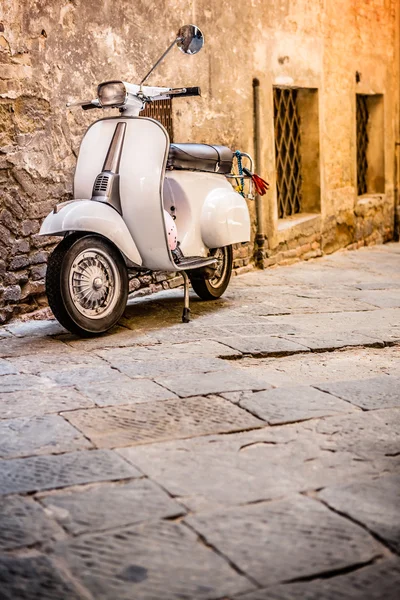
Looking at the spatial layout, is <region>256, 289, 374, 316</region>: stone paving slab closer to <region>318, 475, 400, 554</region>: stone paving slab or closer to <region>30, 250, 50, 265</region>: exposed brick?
<region>30, 250, 50, 265</region>: exposed brick

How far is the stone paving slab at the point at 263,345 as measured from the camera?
474 cm

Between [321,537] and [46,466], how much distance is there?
1025mm

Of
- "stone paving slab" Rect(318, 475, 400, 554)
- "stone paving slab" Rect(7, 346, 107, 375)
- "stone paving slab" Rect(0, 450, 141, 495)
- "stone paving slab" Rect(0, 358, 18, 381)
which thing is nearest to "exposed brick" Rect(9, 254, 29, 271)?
"stone paving slab" Rect(7, 346, 107, 375)

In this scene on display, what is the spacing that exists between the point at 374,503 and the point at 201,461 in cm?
64

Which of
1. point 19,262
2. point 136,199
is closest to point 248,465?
point 136,199

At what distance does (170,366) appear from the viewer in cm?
441

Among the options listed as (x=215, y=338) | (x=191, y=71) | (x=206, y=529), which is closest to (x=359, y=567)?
(x=206, y=529)

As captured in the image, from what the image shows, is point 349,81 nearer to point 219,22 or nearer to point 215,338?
point 219,22

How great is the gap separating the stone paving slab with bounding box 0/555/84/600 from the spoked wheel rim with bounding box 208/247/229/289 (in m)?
4.13

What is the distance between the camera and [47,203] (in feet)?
19.2

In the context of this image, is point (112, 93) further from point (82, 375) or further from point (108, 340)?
point (82, 375)

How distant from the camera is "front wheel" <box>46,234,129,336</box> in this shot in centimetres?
495

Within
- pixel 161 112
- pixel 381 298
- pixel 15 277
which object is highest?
pixel 161 112

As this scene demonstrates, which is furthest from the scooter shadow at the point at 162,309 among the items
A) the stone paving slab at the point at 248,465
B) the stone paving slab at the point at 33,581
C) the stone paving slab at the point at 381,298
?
the stone paving slab at the point at 33,581
